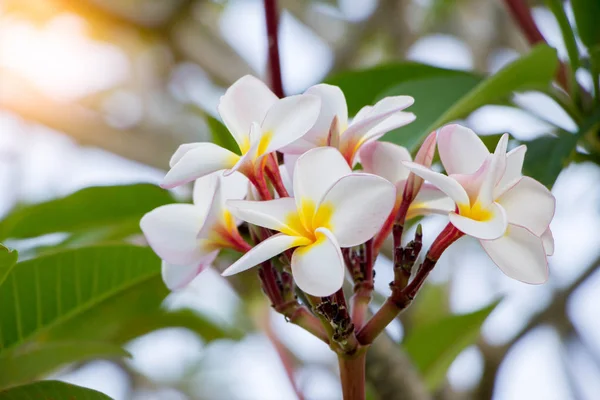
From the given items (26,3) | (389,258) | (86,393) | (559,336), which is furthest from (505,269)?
(26,3)

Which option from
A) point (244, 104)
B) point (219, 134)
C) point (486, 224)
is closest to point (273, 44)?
point (219, 134)

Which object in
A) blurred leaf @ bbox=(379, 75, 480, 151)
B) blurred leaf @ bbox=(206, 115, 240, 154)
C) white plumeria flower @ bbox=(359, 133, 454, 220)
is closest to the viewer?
white plumeria flower @ bbox=(359, 133, 454, 220)

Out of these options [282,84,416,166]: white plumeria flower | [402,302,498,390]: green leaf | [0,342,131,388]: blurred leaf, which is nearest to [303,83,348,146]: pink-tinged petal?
[282,84,416,166]: white plumeria flower

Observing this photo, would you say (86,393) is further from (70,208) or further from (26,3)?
(26,3)

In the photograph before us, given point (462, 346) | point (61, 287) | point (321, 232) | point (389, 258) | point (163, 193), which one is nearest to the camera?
point (321, 232)

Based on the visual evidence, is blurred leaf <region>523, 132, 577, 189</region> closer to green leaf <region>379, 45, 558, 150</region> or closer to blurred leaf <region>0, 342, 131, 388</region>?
green leaf <region>379, 45, 558, 150</region>

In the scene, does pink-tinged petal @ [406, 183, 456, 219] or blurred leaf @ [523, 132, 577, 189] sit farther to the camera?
blurred leaf @ [523, 132, 577, 189]

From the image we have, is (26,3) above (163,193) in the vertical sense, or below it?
below

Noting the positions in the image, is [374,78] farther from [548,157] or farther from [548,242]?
[548,242]
